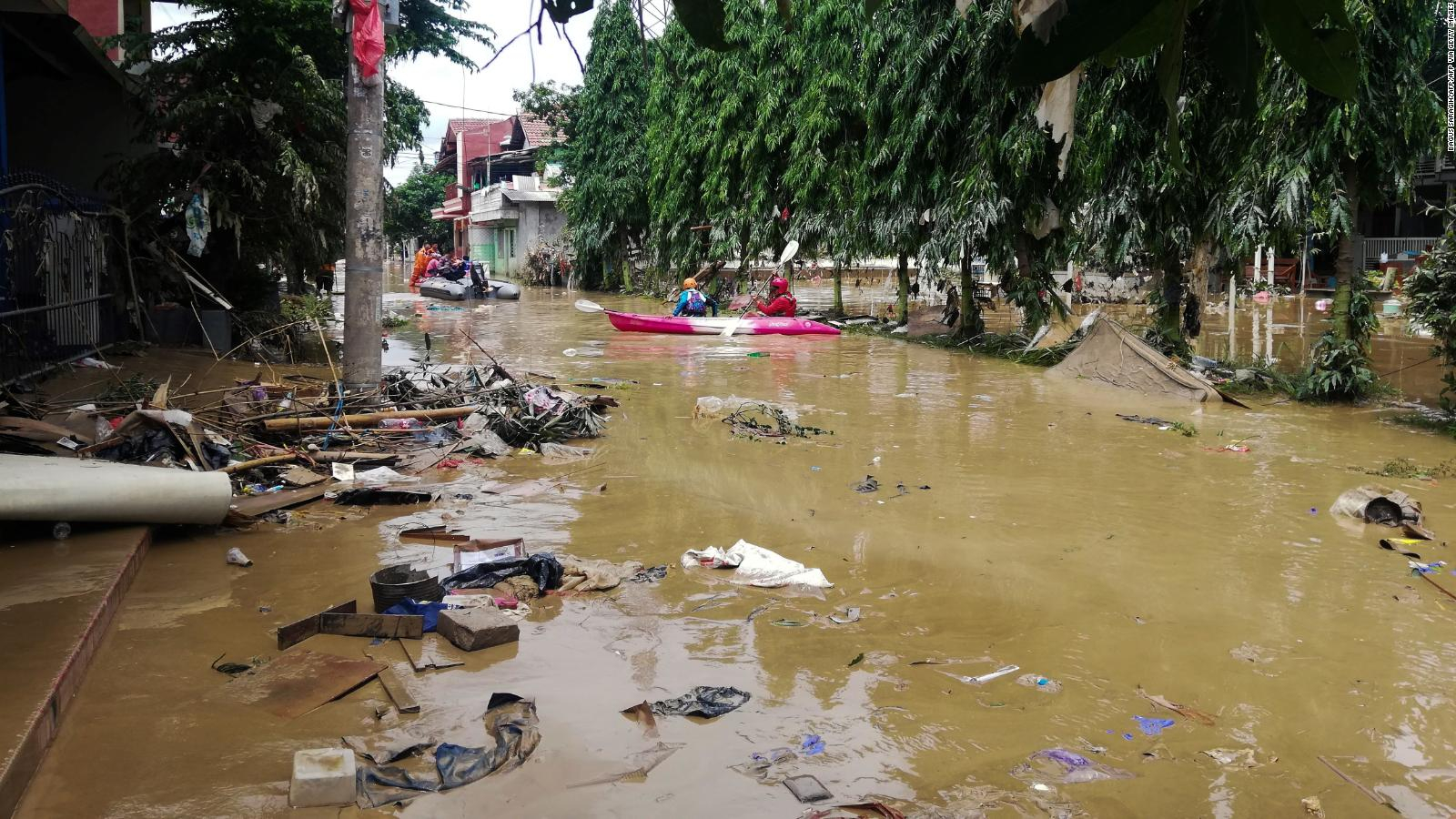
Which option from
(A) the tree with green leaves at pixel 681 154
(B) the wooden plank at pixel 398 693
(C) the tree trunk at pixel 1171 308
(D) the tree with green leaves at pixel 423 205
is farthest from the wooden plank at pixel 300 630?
(D) the tree with green leaves at pixel 423 205

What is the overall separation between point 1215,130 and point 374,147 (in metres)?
9.16

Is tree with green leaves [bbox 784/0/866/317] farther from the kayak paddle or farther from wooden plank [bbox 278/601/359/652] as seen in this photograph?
wooden plank [bbox 278/601/359/652]

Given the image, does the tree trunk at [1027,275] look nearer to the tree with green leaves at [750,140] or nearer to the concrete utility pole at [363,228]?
the tree with green leaves at [750,140]

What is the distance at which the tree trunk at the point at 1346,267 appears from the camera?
10.7 m

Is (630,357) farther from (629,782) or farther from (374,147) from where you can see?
(629,782)

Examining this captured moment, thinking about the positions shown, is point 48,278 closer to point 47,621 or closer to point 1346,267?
point 47,621

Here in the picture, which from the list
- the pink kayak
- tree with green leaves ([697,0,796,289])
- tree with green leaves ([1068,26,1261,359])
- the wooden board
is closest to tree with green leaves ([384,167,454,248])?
tree with green leaves ([697,0,796,289])

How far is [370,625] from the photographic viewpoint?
4.36 meters

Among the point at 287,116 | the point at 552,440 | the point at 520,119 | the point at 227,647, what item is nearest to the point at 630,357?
the point at 287,116

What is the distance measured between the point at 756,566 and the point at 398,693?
2.04 metres

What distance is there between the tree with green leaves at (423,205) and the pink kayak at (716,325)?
129 ft

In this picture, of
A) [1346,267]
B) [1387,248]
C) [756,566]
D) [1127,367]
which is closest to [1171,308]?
[1127,367]

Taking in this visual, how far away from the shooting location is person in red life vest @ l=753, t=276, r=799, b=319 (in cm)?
2027

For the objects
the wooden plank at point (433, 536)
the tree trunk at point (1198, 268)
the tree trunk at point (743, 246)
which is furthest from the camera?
the tree trunk at point (743, 246)
